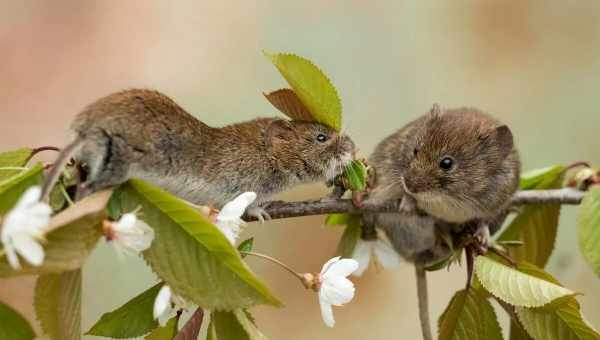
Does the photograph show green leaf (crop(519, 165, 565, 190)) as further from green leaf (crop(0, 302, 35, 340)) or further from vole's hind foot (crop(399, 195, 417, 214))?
green leaf (crop(0, 302, 35, 340))

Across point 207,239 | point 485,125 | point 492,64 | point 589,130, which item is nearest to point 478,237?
point 485,125

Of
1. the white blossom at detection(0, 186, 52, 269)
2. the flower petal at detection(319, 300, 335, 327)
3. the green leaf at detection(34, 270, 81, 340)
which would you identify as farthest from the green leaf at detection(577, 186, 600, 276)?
the white blossom at detection(0, 186, 52, 269)

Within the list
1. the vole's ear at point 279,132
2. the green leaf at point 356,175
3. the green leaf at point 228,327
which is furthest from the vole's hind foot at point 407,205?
the green leaf at point 228,327

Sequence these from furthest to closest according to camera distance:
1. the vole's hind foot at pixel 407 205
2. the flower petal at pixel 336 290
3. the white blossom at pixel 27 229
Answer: the vole's hind foot at pixel 407 205 < the flower petal at pixel 336 290 < the white blossom at pixel 27 229

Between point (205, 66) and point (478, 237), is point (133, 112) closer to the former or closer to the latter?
point (478, 237)

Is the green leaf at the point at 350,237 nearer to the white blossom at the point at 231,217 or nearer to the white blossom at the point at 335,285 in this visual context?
the white blossom at the point at 335,285

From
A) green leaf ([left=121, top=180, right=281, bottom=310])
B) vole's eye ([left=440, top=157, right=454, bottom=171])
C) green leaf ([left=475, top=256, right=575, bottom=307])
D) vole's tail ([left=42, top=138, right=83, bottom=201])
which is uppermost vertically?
vole's tail ([left=42, top=138, right=83, bottom=201])

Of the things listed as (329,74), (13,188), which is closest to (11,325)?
(13,188)
